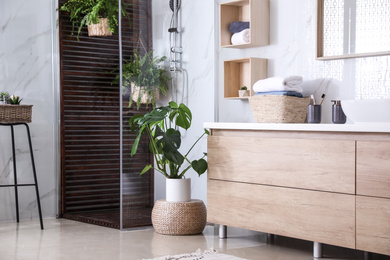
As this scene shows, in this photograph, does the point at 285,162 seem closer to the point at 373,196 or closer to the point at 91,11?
the point at 373,196

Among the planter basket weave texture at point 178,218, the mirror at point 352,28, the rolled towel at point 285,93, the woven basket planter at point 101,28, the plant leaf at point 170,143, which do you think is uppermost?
the woven basket planter at point 101,28

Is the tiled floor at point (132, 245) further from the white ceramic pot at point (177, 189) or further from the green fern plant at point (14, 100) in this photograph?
the green fern plant at point (14, 100)

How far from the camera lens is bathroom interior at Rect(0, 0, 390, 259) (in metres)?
3.38

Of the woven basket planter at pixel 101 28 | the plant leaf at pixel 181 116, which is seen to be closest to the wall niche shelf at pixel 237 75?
the plant leaf at pixel 181 116

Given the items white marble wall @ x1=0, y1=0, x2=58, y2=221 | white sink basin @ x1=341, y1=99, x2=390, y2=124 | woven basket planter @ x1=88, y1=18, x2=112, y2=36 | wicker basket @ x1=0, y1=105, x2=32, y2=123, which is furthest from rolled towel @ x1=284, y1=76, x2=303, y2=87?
white marble wall @ x1=0, y1=0, x2=58, y2=221

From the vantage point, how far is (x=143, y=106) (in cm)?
409

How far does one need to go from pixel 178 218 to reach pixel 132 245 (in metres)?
0.41

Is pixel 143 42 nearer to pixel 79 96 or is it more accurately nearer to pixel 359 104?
pixel 79 96

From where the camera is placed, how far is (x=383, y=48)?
327 cm

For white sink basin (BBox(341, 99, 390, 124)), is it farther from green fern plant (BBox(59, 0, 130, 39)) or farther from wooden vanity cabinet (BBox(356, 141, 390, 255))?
green fern plant (BBox(59, 0, 130, 39))

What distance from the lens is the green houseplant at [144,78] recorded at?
4055 mm

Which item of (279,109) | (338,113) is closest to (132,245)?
(279,109)

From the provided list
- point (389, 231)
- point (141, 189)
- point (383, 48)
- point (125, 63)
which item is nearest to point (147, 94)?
point (125, 63)

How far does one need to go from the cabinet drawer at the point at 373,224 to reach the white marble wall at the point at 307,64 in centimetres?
72
